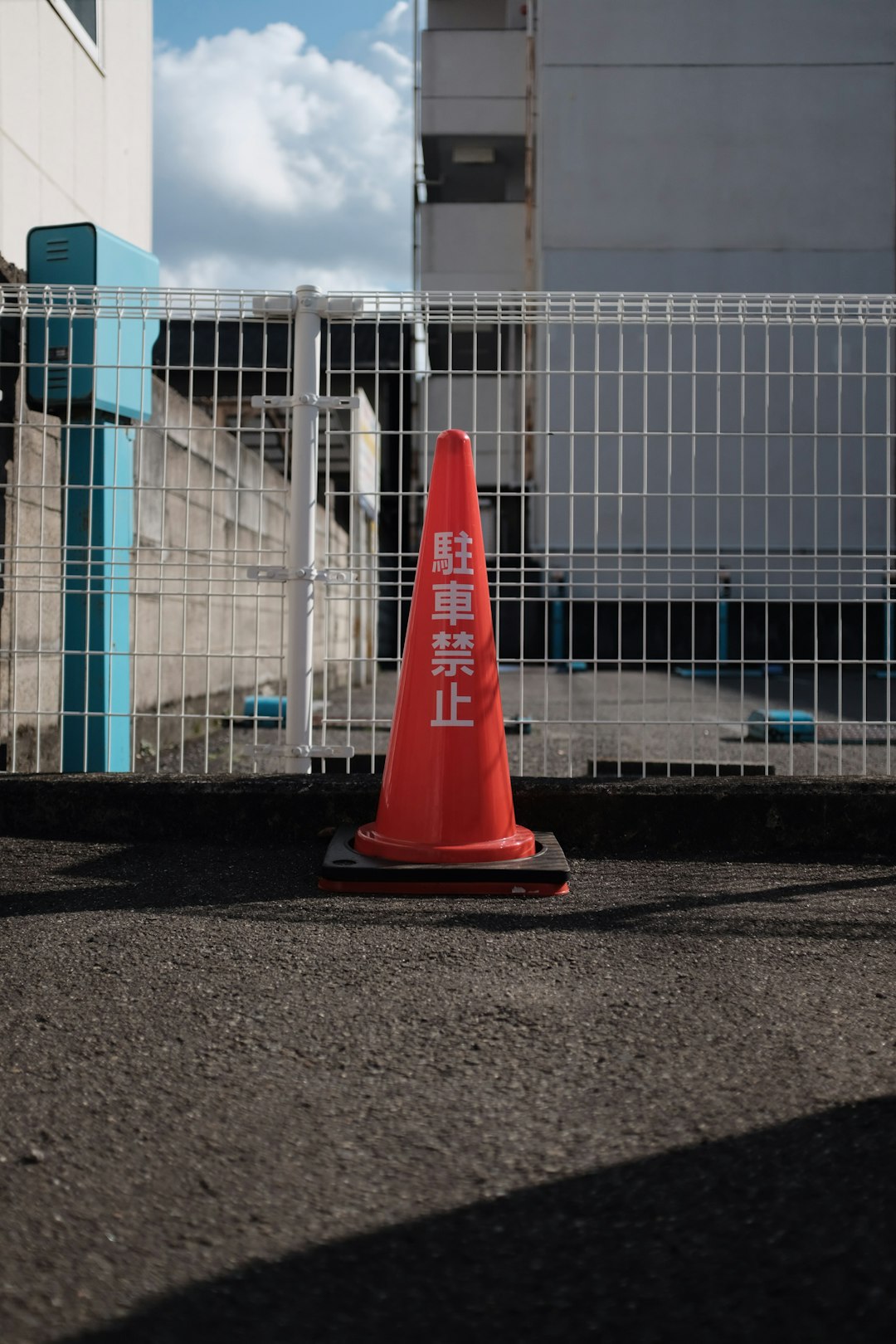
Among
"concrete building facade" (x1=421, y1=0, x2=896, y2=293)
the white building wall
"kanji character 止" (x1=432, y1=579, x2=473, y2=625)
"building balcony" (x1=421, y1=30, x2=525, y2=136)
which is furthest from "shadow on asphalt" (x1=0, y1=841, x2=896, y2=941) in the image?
"building balcony" (x1=421, y1=30, x2=525, y2=136)

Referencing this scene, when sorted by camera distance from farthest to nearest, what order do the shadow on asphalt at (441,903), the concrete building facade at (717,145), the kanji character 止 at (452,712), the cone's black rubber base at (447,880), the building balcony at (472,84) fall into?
the building balcony at (472,84) → the concrete building facade at (717,145) → the kanji character 止 at (452,712) → the cone's black rubber base at (447,880) → the shadow on asphalt at (441,903)

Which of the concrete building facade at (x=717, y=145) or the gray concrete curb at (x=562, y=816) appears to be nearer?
the gray concrete curb at (x=562, y=816)

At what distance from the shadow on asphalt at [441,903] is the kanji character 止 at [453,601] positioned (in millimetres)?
859

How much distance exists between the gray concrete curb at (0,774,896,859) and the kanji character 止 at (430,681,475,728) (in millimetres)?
624

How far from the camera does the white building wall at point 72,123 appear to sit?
553cm

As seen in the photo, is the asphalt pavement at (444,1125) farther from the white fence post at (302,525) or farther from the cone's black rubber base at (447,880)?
the white fence post at (302,525)

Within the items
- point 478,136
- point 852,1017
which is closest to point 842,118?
point 478,136

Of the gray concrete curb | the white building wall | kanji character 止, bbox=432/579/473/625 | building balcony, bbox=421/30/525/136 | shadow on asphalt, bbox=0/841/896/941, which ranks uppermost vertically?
building balcony, bbox=421/30/525/136

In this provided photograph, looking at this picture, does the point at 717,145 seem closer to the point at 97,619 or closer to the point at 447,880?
the point at 97,619

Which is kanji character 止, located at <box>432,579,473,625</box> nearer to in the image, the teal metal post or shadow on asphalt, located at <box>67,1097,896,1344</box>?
the teal metal post

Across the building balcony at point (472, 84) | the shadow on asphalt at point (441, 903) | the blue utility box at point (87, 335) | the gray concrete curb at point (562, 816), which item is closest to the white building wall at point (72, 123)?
the blue utility box at point (87, 335)

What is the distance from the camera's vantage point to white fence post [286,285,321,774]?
12.4 feet

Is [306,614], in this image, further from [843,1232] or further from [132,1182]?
[843,1232]

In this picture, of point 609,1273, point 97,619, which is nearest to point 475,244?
point 97,619
